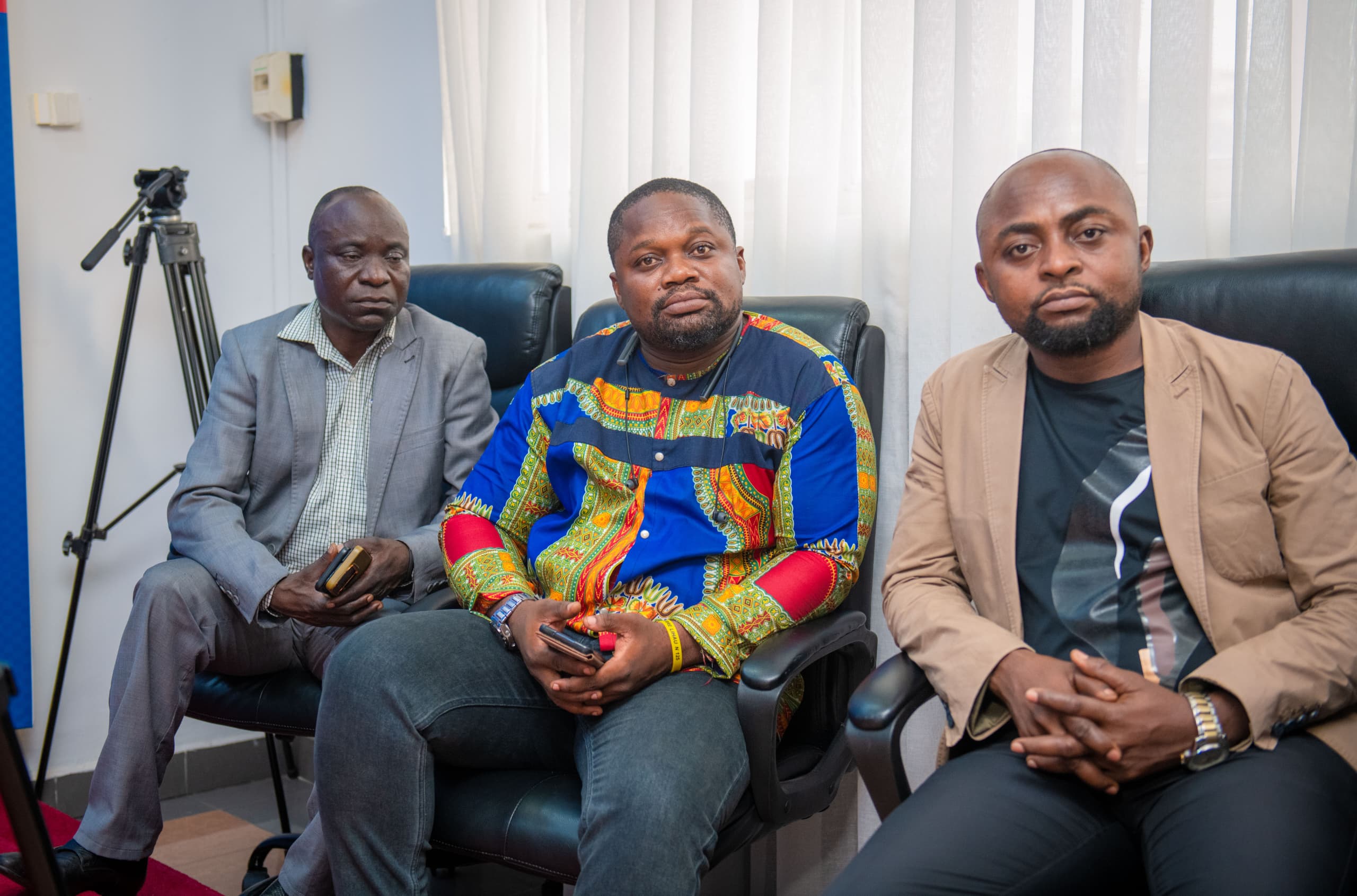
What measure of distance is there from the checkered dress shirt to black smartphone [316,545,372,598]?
29 centimetres

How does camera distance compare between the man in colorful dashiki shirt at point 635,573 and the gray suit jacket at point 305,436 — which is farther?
the gray suit jacket at point 305,436

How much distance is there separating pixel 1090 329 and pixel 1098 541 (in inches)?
10.1

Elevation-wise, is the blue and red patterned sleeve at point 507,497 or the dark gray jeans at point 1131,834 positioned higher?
the blue and red patterned sleeve at point 507,497

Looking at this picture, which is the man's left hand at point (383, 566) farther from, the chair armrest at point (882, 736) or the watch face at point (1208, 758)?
the watch face at point (1208, 758)

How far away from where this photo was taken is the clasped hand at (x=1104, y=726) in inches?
45.6

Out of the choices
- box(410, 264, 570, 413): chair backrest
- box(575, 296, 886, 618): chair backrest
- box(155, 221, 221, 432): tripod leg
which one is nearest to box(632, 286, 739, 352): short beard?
box(575, 296, 886, 618): chair backrest

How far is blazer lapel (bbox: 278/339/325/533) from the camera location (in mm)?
2141

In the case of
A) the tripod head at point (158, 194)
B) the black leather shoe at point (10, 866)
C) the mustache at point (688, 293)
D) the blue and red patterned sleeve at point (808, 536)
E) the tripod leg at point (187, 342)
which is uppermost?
the tripod head at point (158, 194)

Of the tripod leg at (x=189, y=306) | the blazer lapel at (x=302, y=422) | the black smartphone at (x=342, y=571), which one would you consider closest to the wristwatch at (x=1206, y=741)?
the black smartphone at (x=342, y=571)

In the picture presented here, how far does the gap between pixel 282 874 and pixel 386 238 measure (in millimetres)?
1174

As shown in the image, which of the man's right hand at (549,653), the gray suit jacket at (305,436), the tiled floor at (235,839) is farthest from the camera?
the tiled floor at (235,839)

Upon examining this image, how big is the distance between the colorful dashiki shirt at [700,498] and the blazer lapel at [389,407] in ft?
1.16

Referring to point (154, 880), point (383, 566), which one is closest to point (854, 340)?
point (383, 566)

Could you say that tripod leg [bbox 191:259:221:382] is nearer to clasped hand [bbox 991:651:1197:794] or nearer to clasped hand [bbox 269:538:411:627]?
clasped hand [bbox 269:538:411:627]
